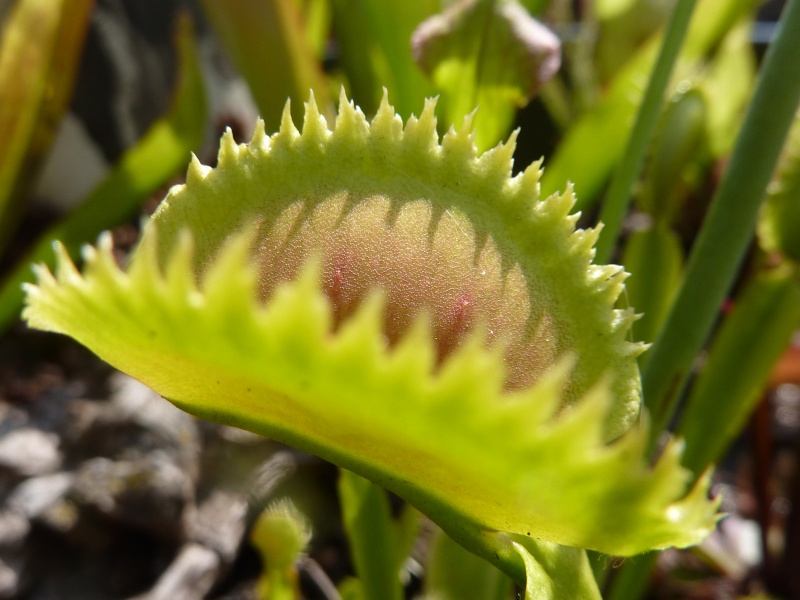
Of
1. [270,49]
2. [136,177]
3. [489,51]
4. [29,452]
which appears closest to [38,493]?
[29,452]

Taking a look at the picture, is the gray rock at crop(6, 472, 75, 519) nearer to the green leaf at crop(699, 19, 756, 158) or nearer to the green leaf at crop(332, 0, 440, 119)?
the green leaf at crop(332, 0, 440, 119)

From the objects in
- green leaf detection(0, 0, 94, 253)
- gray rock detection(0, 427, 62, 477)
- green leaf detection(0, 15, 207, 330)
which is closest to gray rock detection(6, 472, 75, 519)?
gray rock detection(0, 427, 62, 477)

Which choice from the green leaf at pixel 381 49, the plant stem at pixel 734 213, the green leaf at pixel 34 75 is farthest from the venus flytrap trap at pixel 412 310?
the green leaf at pixel 34 75

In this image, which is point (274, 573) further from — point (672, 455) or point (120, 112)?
point (120, 112)

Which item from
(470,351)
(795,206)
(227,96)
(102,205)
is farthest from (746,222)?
(227,96)

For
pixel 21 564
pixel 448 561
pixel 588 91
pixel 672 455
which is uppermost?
pixel 672 455

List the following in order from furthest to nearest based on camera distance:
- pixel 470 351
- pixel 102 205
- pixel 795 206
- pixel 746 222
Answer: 1. pixel 102 205
2. pixel 795 206
3. pixel 746 222
4. pixel 470 351
